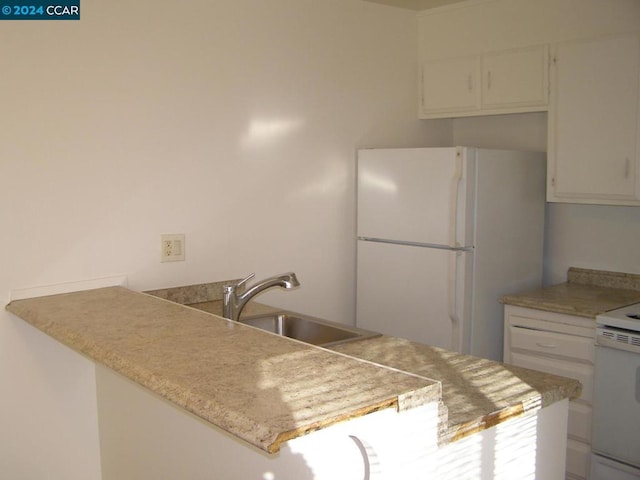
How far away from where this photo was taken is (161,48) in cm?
290

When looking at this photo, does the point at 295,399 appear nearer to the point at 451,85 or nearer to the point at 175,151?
the point at 175,151

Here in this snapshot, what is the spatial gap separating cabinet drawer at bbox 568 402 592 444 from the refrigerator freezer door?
89 cm

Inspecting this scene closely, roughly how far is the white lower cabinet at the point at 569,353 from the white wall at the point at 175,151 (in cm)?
100

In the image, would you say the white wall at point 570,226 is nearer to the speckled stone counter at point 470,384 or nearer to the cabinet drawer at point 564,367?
the cabinet drawer at point 564,367

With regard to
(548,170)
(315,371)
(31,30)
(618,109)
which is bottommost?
(315,371)

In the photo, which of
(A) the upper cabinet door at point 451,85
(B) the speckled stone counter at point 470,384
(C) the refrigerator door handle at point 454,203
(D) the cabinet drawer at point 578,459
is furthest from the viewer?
(A) the upper cabinet door at point 451,85

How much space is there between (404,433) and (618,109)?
228cm

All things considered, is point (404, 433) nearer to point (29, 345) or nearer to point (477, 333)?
point (29, 345)

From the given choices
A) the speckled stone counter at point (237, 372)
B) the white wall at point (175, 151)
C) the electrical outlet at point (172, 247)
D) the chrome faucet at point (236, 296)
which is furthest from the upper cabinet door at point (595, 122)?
the speckled stone counter at point (237, 372)

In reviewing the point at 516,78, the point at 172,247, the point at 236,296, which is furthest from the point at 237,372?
the point at 516,78

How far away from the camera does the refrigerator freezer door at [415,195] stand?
129 inches

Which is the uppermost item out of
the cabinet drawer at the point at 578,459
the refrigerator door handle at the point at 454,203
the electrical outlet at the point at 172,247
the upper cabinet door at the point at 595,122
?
the upper cabinet door at the point at 595,122

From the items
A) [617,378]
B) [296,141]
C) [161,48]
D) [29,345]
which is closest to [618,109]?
[617,378]

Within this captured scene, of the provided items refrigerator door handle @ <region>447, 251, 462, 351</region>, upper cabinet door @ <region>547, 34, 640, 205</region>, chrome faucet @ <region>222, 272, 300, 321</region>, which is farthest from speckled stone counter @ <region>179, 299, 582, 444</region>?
upper cabinet door @ <region>547, 34, 640, 205</region>
